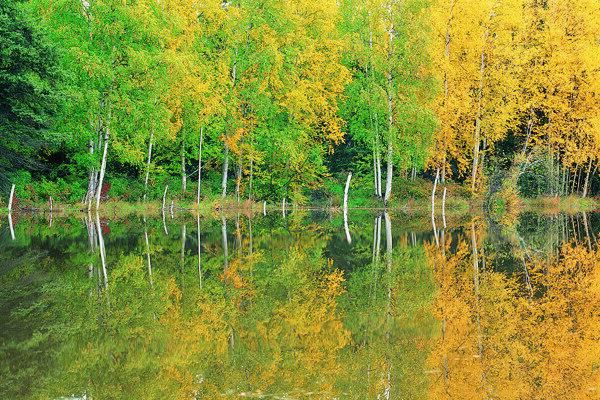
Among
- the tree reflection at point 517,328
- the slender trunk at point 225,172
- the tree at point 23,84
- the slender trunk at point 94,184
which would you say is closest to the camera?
the tree reflection at point 517,328

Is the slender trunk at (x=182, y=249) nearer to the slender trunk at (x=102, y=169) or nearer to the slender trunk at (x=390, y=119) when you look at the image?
the slender trunk at (x=102, y=169)

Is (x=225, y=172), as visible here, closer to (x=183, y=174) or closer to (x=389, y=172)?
(x=183, y=174)

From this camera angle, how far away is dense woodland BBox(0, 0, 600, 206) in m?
33.6

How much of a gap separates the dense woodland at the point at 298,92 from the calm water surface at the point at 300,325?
22539 millimetres

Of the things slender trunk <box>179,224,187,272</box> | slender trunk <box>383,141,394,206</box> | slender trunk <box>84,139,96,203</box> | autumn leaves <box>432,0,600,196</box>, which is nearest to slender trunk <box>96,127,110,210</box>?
slender trunk <box>84,139,96,203</box>

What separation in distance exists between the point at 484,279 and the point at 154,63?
89.8 feet

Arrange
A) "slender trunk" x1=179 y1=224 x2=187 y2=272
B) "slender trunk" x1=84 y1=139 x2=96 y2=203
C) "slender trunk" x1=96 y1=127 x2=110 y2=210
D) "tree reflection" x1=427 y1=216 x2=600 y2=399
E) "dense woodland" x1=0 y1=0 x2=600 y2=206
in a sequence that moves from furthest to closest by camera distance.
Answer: "slender trunk" x1=84 y1=139 x2=96 y2=203, "dense woodland" x1=0 y1=0 x2=600 y2=206, "slender trunk" x1=96 y1=127 x2=110 y2=210, "slender trunk" x1=179 y1=224 x2=187 y2=272, "tree reflection" x1=427 y1=216 x2=600 y2=399

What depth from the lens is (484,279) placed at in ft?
31.7

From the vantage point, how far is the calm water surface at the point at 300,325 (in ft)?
15.7

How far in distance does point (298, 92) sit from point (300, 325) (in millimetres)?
31094

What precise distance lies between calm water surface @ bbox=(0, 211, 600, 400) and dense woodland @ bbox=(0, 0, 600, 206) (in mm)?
22539

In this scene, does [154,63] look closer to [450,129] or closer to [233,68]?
[233,68]

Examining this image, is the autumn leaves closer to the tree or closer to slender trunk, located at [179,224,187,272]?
slender trunk, located at [179,224,187,272]

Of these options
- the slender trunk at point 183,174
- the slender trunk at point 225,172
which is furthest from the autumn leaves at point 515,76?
the slender trunk at point 183,174
